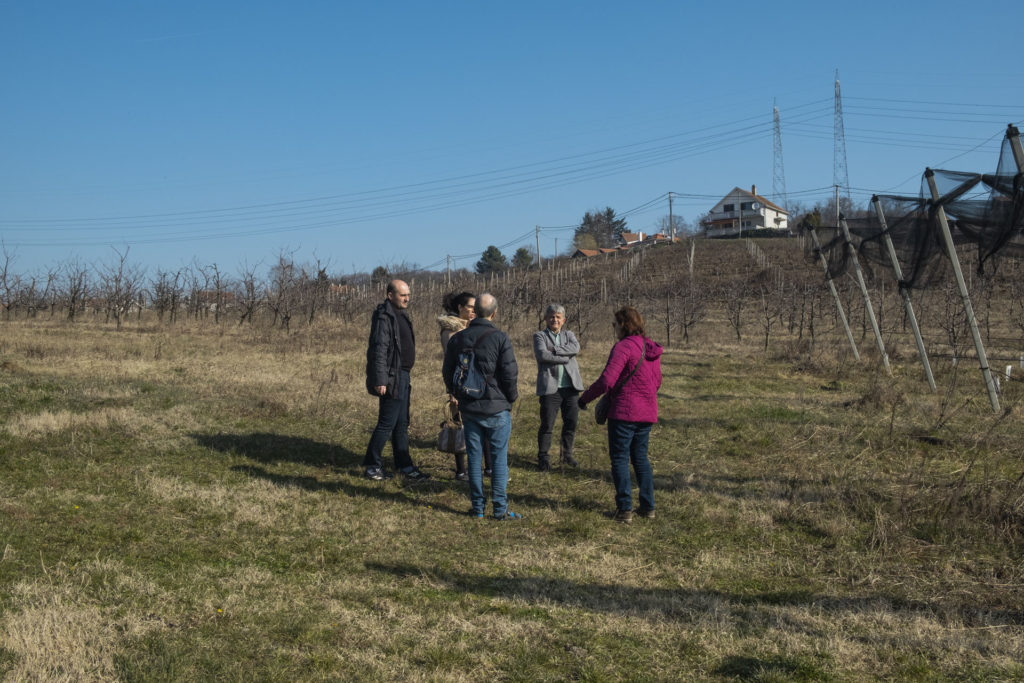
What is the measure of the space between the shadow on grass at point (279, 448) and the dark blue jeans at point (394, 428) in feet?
2.00

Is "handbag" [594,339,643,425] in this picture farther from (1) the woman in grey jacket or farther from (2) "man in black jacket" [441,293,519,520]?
(1) the woman in grey jacket

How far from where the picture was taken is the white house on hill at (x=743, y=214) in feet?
243

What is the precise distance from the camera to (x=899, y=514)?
17.4ft

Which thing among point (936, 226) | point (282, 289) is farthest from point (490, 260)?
point (936, 226)

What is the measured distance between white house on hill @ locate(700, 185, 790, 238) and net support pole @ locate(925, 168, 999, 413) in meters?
65.0

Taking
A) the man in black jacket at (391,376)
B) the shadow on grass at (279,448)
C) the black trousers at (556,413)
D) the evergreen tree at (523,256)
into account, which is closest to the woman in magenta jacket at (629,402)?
the black trousers at (556,413)

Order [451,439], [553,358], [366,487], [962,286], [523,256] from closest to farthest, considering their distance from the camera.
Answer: [451,439]
[366,487]
[553,358]
[962,286]
[523,256]

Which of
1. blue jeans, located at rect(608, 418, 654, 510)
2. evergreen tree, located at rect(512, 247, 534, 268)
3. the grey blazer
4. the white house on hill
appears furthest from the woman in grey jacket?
the white house on hill

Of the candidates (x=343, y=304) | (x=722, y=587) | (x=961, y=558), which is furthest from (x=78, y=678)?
(x=343, y=304)

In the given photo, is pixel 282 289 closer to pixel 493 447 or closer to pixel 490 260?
pixel 493 447

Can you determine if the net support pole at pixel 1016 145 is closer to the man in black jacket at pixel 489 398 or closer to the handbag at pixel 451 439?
the man in black jacket at pixel 489 398

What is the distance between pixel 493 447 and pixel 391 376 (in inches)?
55.4

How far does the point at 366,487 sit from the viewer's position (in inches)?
243

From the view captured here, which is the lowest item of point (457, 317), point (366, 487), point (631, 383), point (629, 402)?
point (366, 487)
